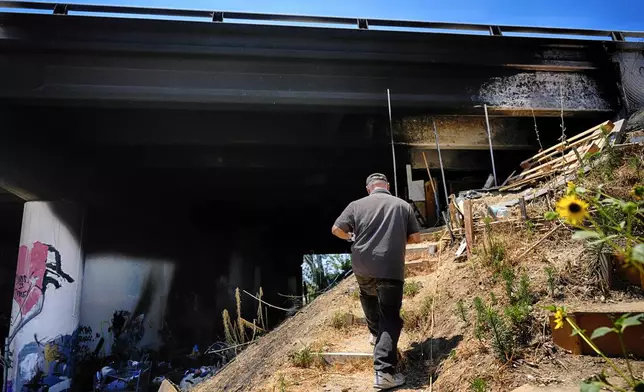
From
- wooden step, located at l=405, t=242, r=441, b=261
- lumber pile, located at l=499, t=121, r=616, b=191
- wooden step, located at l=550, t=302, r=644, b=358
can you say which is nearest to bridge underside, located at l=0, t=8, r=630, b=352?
lumber pile, located at l=499, t=121, r=616, b=191

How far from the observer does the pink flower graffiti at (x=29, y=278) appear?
896cm

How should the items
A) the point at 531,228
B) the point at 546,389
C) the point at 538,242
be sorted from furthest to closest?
the point at 531,228 → the point at 538,242 → the point at 546,389

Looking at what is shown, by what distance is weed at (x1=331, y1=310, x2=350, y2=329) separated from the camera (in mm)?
4844

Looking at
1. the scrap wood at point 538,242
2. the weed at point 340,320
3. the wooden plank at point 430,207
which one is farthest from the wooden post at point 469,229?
the wooden plank at point 430,207

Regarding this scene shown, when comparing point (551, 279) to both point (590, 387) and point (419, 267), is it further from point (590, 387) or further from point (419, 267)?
point (419, 267)

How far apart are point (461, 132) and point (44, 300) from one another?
10.00 meters

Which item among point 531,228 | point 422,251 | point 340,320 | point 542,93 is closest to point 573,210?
point 531,228

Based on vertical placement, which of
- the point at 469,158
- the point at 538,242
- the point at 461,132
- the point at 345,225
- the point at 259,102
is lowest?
the point at 538,242

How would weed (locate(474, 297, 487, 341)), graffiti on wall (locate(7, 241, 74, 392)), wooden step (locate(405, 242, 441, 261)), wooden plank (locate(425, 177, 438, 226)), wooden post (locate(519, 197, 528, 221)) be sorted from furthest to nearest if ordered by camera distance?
wooden plank (locate(425, 177, 438, 226))
graffiti on wall (locate(7, 241, 74, 392))
wooden step (locate(405, 242, 441, 261))
wooden post (locate(519, 197, 528, 221))
weed (locate(474, 297, 487, 341))

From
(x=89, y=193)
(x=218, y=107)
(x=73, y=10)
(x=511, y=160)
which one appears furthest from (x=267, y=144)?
(x=511, y=160)

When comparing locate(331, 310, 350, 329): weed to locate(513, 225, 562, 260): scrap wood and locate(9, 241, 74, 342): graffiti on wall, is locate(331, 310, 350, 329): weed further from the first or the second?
locate(9, 241, 74, 342): graffiti on wall

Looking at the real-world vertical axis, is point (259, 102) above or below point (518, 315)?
above

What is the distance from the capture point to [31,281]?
9086 millimetres

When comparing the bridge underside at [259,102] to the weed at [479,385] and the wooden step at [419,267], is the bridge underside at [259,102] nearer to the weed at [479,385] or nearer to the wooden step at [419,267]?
the wooden step at [419,267]
